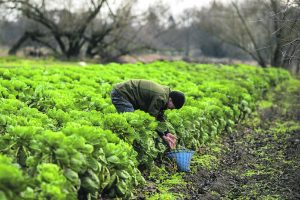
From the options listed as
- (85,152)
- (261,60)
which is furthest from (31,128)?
(261,60)

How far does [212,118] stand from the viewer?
36.4ft

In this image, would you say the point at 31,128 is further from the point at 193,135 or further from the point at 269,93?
the point at 269,93

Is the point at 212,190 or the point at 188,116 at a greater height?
the point at 188,116

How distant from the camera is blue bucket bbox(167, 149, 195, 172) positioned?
309 inches

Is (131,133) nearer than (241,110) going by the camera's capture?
Yes

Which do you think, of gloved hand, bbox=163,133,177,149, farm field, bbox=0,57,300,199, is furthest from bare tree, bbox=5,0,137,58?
gloved hand, bbox=163,133,177,149

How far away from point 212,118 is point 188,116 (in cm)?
203

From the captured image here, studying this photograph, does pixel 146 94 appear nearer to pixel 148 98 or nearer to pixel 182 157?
pixel 148 98

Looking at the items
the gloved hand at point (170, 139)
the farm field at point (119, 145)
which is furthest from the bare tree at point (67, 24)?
the gloved hand at point (170, 139)

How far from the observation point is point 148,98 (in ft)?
26.5

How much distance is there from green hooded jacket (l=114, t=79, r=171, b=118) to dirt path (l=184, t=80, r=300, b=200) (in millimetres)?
1354

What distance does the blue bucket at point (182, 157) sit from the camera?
25.7 feet

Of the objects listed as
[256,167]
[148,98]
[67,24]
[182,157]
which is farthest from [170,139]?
[67,24]

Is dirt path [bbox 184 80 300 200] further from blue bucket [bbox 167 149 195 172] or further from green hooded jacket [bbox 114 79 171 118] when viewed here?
green hooded jacket [bbox 114 79 171 118]
